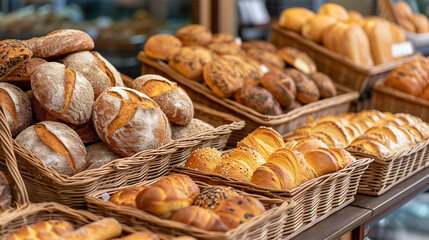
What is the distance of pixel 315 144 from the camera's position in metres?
1.92

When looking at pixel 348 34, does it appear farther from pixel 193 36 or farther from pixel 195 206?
pixel 195 206

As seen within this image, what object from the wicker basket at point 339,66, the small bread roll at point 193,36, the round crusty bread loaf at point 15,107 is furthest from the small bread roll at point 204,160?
the wicker basket at point 339,66

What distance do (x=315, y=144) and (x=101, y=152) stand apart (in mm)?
800

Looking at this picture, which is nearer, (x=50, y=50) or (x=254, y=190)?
(x=254, y=190)

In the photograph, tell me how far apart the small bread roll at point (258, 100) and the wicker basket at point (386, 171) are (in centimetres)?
56

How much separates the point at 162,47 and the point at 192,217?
156 centimetres

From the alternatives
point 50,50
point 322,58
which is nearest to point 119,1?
point 322,58

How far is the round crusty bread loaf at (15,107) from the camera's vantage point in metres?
1.69

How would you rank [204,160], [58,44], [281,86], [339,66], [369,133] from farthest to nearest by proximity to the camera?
[339,66]
[281,86]
[369,133]
[58,44]
[204,160]

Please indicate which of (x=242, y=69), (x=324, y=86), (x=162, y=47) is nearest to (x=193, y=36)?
(x=162, y=47)

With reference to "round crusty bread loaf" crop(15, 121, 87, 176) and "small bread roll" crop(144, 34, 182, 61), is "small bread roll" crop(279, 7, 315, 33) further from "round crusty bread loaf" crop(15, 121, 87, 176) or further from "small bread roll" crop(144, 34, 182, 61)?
"round crusty bread loaf" crop(15, 121, 87, 176)

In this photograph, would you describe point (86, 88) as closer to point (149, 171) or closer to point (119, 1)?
point (149, 171)

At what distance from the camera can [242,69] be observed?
2701mm

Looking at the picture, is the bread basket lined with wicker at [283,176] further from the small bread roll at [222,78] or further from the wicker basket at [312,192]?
the small bread roll at [222,78]
